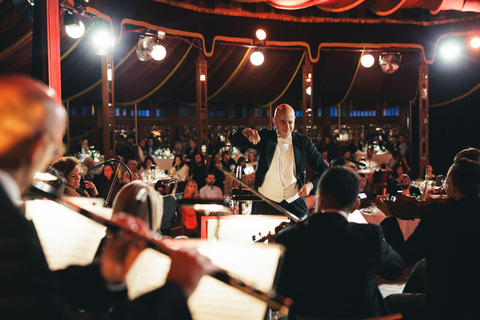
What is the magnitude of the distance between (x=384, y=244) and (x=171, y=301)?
103cm

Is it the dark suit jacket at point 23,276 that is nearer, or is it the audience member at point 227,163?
the dark suit jacket at point 23,276

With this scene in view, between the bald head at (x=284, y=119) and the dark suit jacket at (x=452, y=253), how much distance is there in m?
1.69

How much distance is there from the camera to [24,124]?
78 cm

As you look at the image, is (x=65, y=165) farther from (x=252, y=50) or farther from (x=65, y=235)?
(x=252, y=50)

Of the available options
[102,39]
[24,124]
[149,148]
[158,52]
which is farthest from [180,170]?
[24,124]

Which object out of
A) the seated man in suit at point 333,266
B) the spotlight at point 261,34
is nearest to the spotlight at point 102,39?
the spotlight at point 261,34

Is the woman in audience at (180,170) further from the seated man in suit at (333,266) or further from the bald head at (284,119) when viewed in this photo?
the seated man in suit at (333,266)

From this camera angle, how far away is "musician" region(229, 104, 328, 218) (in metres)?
3.42

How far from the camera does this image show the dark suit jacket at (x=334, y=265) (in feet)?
5.25

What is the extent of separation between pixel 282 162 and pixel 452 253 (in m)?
1.75

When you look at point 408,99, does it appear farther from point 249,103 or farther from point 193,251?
point 193,251

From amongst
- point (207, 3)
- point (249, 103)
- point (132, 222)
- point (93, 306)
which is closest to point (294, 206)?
point (93, 306)

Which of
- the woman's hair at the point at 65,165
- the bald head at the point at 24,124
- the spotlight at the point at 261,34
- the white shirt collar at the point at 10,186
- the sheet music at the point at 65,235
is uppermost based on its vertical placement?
the spotlight at the point at 261,34

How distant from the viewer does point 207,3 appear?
9203mm
